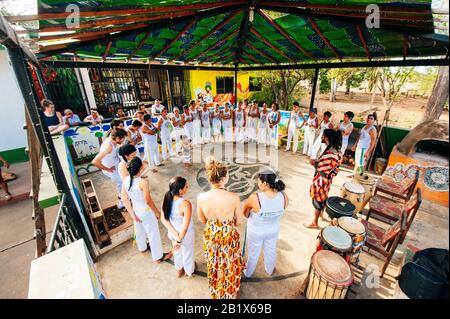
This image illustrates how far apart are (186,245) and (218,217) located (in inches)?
35.1

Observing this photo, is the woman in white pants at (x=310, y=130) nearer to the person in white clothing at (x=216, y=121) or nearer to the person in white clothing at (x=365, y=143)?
the person in white clothing at (x=365, y=143)

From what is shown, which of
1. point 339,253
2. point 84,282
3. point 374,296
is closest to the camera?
point 84,282

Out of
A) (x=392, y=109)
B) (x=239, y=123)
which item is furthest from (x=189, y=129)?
(x=392, y=109)

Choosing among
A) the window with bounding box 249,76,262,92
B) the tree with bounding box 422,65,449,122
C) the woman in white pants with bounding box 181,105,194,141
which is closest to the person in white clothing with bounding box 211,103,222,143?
the woman in white pants with bounding box 181,105,194,141

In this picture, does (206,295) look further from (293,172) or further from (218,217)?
(293,172)

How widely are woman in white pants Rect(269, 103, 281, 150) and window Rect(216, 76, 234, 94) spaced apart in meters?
7.62

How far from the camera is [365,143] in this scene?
637cm

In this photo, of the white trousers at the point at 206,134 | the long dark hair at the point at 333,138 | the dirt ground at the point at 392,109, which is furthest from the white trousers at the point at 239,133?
the dirt ground at the point at 392,109

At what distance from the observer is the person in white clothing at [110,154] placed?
424 centimetres

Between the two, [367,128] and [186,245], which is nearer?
[186,245]

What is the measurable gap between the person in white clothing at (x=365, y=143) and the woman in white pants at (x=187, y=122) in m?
6.44

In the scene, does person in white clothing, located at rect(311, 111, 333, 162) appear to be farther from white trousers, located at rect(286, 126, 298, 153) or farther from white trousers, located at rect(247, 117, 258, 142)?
white trousers, located at rect(247, 117, 258, 142)
